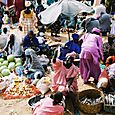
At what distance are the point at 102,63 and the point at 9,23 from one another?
20.3 feet

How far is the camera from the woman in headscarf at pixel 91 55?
7195 millimetres

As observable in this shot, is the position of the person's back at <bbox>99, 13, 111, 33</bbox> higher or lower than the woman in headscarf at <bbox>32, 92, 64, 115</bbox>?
higher

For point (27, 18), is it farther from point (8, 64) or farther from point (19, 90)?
point (19, 90)

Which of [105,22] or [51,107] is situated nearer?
[51,107]

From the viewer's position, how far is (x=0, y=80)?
756cm

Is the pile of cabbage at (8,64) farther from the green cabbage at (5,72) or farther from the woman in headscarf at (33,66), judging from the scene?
the woman in headscarf at (33,66)

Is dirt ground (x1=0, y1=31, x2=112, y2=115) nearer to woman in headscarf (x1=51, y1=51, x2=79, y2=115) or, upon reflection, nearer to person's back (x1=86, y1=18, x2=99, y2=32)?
woman in headscarf (x1=51, y1=51, x2=79, y2=115)

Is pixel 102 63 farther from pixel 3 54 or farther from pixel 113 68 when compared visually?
pixel 3 54

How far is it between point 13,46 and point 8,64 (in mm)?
760

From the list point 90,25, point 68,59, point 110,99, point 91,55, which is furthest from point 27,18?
point 110,99

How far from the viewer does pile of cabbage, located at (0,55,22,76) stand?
26.2 feet

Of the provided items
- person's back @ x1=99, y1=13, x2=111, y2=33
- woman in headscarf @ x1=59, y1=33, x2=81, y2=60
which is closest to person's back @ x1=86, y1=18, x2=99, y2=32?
woman in headscarf @ x1=59, y1=33, x2=81, y2=60

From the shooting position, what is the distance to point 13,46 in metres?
9.11

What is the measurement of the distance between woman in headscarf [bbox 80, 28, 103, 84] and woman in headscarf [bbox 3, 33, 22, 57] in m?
2.36
